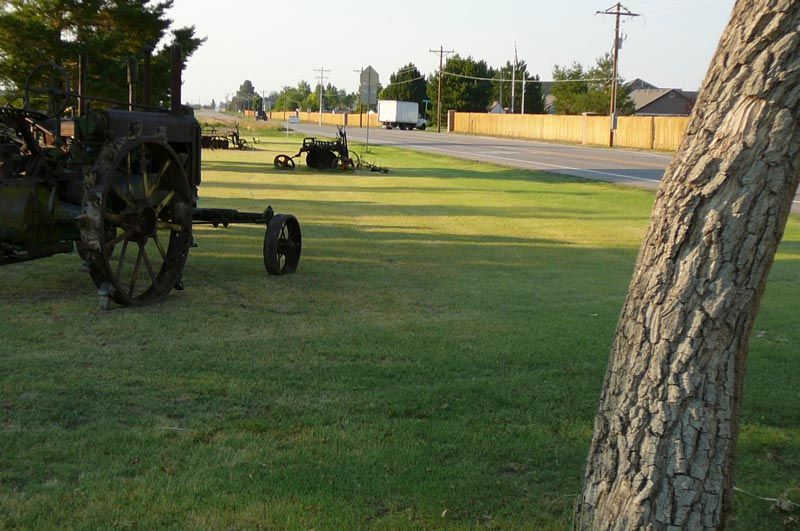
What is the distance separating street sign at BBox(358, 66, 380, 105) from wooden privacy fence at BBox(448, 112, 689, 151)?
38.1 feet

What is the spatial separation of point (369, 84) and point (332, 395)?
3379 centimetres

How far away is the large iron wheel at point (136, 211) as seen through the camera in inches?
303

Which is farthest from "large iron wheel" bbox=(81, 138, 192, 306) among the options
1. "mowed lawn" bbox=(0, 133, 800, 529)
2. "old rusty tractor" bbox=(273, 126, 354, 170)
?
"old rusty tractor" bbox=(273, 126, 354, 170)

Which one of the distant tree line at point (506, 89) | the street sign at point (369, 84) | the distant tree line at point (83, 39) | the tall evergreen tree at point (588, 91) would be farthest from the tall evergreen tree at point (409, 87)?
the distant tree line at point (83, 39)

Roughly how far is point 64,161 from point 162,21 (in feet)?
66.7

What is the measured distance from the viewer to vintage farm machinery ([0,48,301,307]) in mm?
7867

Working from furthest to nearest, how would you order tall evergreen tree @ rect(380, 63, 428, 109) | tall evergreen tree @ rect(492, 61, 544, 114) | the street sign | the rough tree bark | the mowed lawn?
tall evergreen tree @ rect(380, 63, 428, 109), tall evergreen tree @ rect(492, 61, 544, 114), the street sign, the mowed lawn, the rough tree bark

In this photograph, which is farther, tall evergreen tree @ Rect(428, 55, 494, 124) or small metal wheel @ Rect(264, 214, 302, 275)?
tall evergreen tree @ Rect(428, 55, 494, 124)

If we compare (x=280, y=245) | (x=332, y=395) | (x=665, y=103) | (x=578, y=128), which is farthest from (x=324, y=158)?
(x=665, y=103)

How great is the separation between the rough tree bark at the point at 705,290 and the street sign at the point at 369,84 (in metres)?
35.5

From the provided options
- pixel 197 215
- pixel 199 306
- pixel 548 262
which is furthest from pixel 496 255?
pixel 199 306

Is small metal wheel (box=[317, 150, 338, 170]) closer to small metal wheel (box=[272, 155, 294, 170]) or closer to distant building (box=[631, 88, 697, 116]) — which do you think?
small metal wheel (box=[272, 155, 294, 170])

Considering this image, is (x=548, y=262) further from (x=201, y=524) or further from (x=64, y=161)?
(x=201, y=524)

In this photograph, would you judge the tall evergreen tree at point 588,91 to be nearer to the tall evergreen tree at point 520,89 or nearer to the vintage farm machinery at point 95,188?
the tall evergreen tree at point 520,89
